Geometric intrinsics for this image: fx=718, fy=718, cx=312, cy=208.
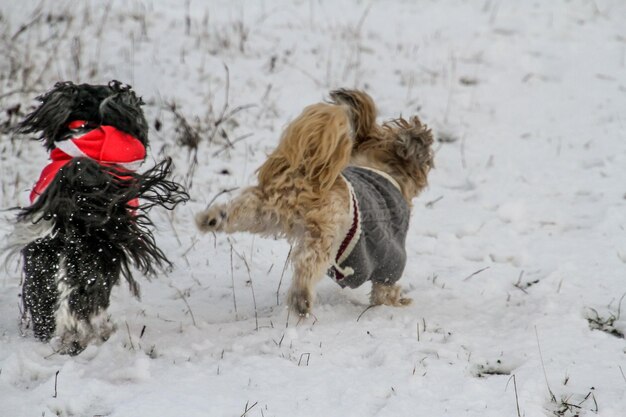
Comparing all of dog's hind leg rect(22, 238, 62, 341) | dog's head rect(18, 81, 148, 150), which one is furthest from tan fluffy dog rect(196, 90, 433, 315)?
dog's hind leg rect(22, 238, 62, 341)

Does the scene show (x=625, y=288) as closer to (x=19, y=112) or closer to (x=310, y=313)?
(x=310, y=313)

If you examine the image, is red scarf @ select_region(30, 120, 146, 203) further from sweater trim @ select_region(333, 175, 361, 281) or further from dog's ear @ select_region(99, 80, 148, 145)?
sweater trim @ select_region(333, 175, 361, 281)

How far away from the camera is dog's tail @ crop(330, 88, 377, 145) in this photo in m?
4.16

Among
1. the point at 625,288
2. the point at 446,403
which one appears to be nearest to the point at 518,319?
the point at 625,288

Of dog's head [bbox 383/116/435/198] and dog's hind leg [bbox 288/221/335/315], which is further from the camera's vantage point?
dog's head [bbox 383/116/435/198]

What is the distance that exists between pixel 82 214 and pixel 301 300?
1210 millimetres

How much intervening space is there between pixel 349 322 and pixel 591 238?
2343mm

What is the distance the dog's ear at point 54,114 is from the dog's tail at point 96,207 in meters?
0.28

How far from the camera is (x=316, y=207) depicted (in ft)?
12.3

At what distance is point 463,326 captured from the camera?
414cm

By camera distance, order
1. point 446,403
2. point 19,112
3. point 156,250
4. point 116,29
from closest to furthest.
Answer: point 446,403
point 156,250
point 19,112
point 116,29

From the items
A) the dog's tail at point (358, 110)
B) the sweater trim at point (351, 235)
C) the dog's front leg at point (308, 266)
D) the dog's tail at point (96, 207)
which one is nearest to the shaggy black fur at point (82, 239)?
the dog's tail at point (96, 207)

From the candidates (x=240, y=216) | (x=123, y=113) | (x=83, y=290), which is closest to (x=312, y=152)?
(x=240, y=216)

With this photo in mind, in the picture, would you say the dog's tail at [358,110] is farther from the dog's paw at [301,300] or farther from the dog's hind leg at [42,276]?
the dog's hind leg at [42,276]
